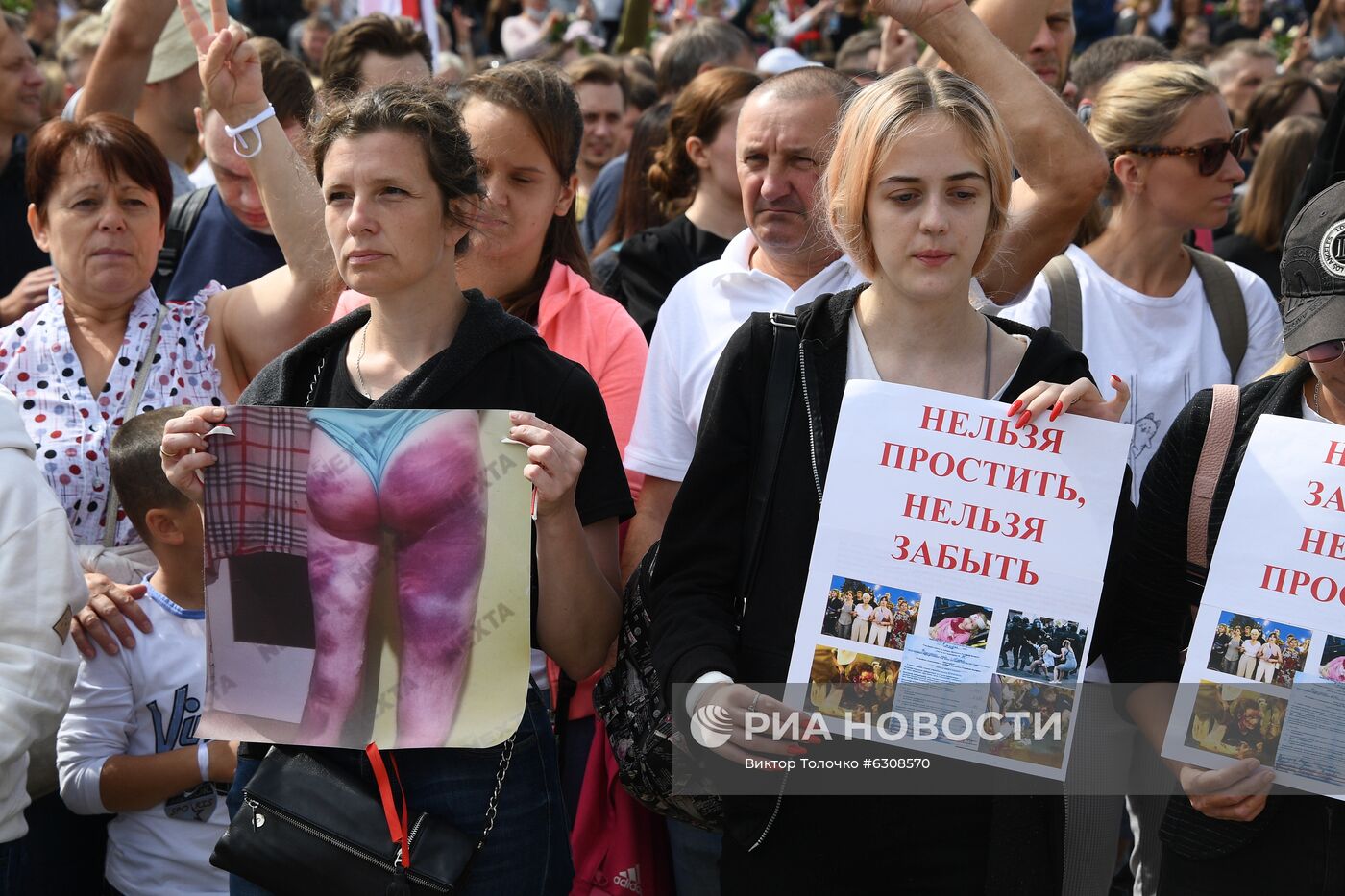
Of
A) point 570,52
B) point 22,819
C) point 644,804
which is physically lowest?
point 22,819

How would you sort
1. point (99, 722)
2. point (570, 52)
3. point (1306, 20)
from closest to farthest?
point (99, 722) → point (570, 52) → point (1306, 20)

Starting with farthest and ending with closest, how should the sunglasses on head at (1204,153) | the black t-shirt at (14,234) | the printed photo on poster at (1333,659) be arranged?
the black t-shirt at (14,234), the sunglasses on head at (1204,153), the printed photo on poster at (1333,659)

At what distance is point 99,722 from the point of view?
3156mm

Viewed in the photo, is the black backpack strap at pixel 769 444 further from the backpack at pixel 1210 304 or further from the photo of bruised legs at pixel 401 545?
the backpack at pixel 1210 304

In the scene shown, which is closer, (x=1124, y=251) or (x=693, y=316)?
(x=693, y=316)

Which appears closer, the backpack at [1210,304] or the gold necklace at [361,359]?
the gold necklace at [361,359]

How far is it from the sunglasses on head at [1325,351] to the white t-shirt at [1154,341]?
4.07 ft

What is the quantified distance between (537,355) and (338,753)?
2.67 ft

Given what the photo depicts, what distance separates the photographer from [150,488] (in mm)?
3250

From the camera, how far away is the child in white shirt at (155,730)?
10.2ft

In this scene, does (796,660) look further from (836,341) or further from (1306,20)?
(1306,20)

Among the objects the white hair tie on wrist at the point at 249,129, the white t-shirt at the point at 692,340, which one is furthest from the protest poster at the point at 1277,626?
the white hair tie on wrist at the point at 249,129

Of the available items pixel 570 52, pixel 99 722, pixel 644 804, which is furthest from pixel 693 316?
pixel 570 52

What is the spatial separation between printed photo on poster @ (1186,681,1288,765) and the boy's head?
86.7 inches
